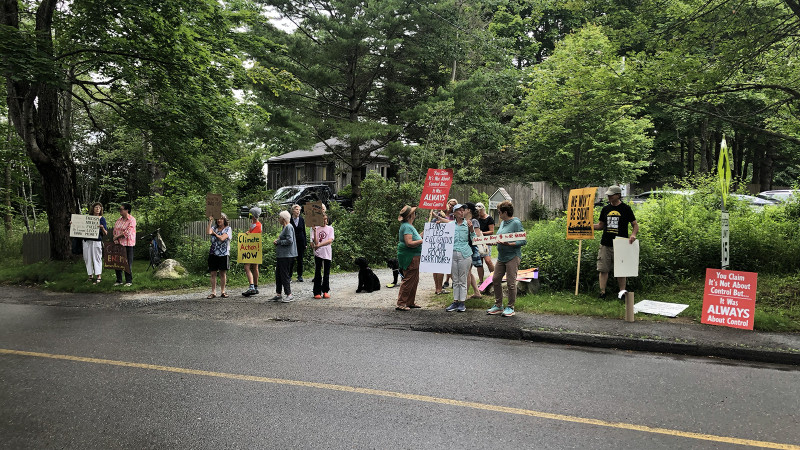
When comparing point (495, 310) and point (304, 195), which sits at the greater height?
point (304, 195)

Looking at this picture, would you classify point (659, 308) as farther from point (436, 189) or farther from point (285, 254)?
point (285, 254)

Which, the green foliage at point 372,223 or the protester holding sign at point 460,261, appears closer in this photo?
the protester holding sign at point 460,261

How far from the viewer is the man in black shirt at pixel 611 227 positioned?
28.6ft

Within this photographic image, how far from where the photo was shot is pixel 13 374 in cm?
537

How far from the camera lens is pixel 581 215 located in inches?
375

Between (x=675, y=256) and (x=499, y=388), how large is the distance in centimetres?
649

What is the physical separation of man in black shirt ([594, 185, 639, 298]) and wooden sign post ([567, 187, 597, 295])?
26 cm

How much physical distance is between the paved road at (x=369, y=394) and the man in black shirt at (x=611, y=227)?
274 cm

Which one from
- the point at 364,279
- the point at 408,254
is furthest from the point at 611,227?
the point at 364,279

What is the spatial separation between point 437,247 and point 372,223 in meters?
8.04

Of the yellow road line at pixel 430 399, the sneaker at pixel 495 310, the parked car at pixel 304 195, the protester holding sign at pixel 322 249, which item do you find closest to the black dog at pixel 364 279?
the protester holding sign at pixel 322 249

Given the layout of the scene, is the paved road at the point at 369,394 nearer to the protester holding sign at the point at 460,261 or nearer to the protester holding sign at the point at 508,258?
the protester holding sign at the point at 508,258

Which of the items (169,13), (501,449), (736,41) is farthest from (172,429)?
(736,41)

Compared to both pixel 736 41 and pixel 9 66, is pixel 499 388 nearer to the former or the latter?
pixel 736 41
